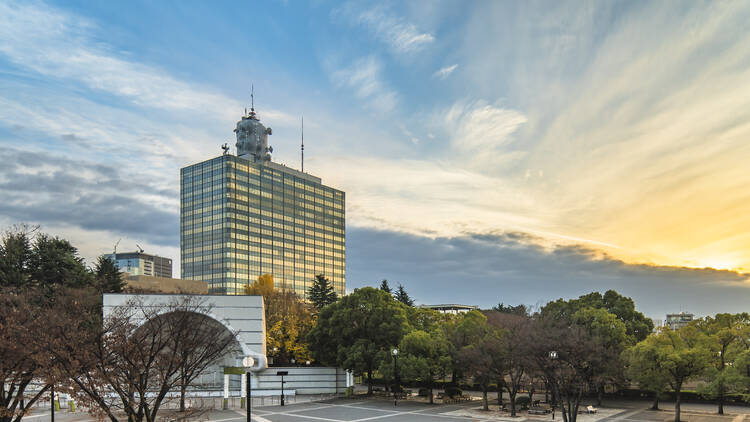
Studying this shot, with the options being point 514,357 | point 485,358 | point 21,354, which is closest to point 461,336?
point 485,358

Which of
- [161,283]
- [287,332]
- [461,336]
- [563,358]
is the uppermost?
[161,283]

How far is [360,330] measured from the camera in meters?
44.2

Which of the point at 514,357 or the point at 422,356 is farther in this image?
the point at 422,356

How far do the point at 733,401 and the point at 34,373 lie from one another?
148 ft

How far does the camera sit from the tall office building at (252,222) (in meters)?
130

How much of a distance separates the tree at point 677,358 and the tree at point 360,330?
18.3 metres

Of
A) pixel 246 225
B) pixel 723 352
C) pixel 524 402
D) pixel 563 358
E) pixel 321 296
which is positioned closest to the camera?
pixel 563 358

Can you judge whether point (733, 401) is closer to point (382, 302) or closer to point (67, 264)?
point (382, 302)

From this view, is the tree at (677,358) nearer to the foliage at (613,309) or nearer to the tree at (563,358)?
the tree at (563,358)

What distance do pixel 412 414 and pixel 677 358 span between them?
16.7m

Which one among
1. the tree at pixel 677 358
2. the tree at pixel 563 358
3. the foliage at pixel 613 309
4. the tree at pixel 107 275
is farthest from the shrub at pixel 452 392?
the tree at pixel 107 275

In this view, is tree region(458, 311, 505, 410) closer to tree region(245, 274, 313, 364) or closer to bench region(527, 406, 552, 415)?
bench region(527, 406, 552, 415)

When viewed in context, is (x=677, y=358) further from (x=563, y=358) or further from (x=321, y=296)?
(x=321, y=296)

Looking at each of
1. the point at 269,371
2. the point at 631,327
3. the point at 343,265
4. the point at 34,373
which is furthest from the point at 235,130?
the point at 34,373
